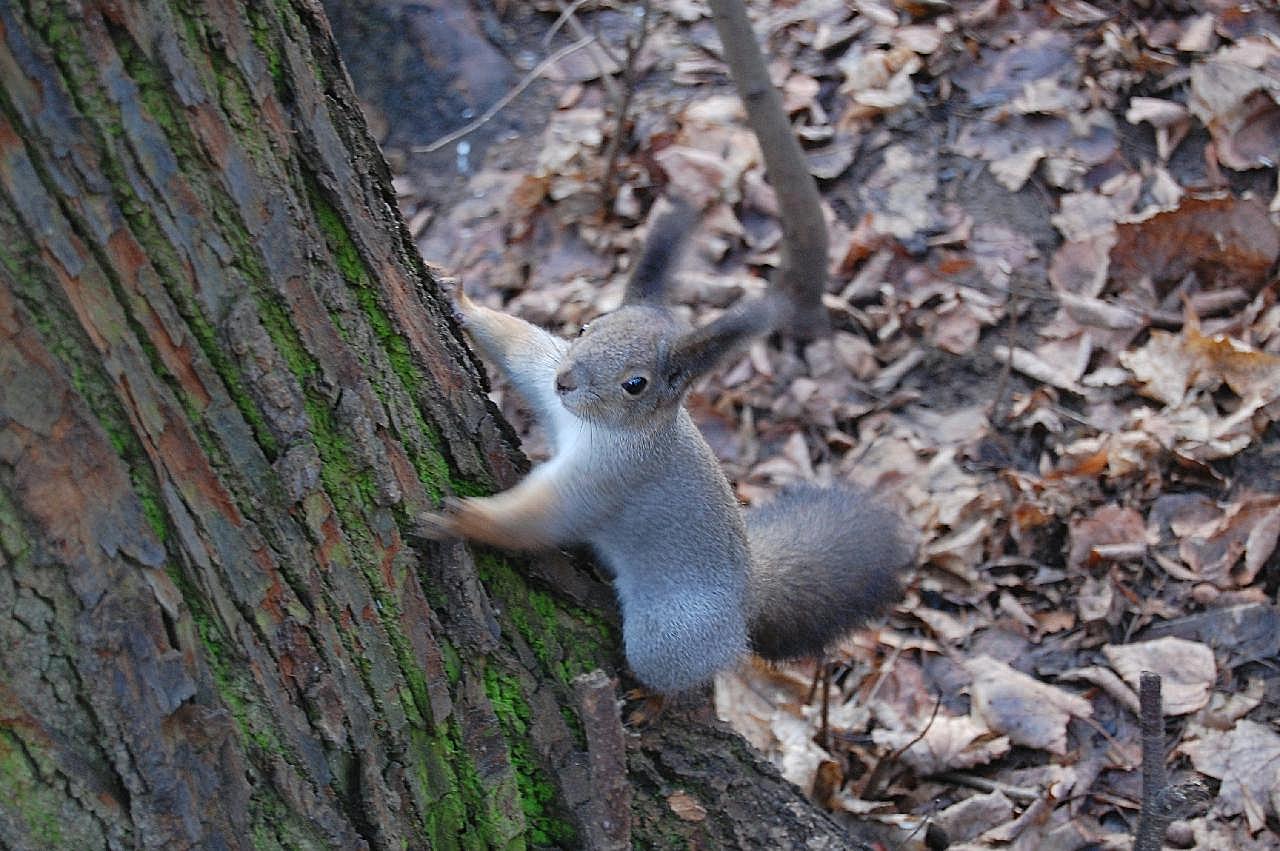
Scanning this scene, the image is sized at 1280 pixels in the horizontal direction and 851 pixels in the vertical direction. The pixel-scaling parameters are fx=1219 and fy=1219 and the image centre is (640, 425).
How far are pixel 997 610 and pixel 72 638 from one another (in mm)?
2576

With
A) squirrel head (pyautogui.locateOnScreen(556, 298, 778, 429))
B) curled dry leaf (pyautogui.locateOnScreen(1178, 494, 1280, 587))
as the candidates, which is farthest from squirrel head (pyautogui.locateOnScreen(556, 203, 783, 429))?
curled dry leaf (pyautogui.locateOnScreen(1178, 494, 1280, 587))

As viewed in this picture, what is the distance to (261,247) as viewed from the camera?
1521 millimetres

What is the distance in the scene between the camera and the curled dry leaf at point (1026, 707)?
118 inches

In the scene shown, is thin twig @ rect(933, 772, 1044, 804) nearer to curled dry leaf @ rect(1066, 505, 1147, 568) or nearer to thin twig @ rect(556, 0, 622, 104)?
curled dry leaf @ rect(1066, 505, 1147, 568)

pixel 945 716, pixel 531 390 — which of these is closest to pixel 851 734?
pixel 945 716

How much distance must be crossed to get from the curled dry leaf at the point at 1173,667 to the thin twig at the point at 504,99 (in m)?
3.54

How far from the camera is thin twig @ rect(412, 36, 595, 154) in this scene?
5.43 m

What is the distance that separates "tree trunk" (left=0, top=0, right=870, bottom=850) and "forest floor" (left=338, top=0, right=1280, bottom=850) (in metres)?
1.11

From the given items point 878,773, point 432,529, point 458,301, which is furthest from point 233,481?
point 878,773

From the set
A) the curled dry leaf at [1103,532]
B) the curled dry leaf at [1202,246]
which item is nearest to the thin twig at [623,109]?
the curled dry leaf at [1202,246]

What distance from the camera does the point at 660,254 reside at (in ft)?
8.57

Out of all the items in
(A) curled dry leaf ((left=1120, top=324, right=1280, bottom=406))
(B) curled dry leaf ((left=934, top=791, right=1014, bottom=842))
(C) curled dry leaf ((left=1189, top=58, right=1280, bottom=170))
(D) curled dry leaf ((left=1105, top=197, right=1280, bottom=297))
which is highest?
(C) curled dry leaf ((left=1189, top=58, right=1280, bottom=170))

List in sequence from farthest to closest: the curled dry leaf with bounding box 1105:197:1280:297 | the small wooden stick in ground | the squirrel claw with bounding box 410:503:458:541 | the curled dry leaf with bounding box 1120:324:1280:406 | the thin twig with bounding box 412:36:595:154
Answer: the thin twig with bounding box 412:36:595:154, the curled dry leaf with bounding box 1105:197:1280:297, the curled dry leaf with bounding box 1120:324:1280:406, the small wooden stick in ground, the squirrel claw with bounding box 410:503:458:541

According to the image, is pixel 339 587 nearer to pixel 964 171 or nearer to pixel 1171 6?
pixel 964 171
